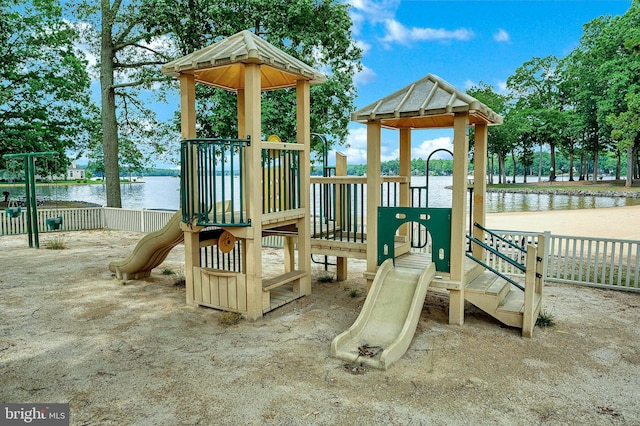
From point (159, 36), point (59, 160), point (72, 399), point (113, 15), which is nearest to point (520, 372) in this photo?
point (72, 399)

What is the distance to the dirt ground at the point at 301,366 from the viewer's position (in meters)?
3.56

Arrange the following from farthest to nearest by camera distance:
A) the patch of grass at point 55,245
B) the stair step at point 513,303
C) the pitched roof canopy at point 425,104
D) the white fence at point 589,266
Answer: the patch of grass at point 55,245 → the white fence at point 589,266 → the stair step at point 513,303 → the pitched roof canopy at point 425,104

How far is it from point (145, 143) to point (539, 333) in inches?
681

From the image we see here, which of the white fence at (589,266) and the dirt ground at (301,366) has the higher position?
the white fence at (589,266)

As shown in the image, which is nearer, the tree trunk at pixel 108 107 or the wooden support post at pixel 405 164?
the wooden support post at pixel 405 164

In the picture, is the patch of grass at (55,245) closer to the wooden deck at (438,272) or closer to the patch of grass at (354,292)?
the patch of grass at (354,292)

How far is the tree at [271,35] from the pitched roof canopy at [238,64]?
6321 millimetres

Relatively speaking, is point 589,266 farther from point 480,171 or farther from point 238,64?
point 238,64

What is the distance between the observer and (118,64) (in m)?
17.2

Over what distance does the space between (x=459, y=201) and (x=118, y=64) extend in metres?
16.2

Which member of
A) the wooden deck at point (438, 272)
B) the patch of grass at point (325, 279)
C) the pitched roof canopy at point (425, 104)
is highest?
the pitched roof canopy at point (425, 104)

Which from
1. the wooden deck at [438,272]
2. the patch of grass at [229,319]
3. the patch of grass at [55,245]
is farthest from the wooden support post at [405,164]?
the patch of grass at [55,245]

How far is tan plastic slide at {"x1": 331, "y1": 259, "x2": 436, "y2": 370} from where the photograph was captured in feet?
14.8

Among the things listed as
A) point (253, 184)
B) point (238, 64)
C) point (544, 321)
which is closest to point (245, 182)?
point (253, 184)
